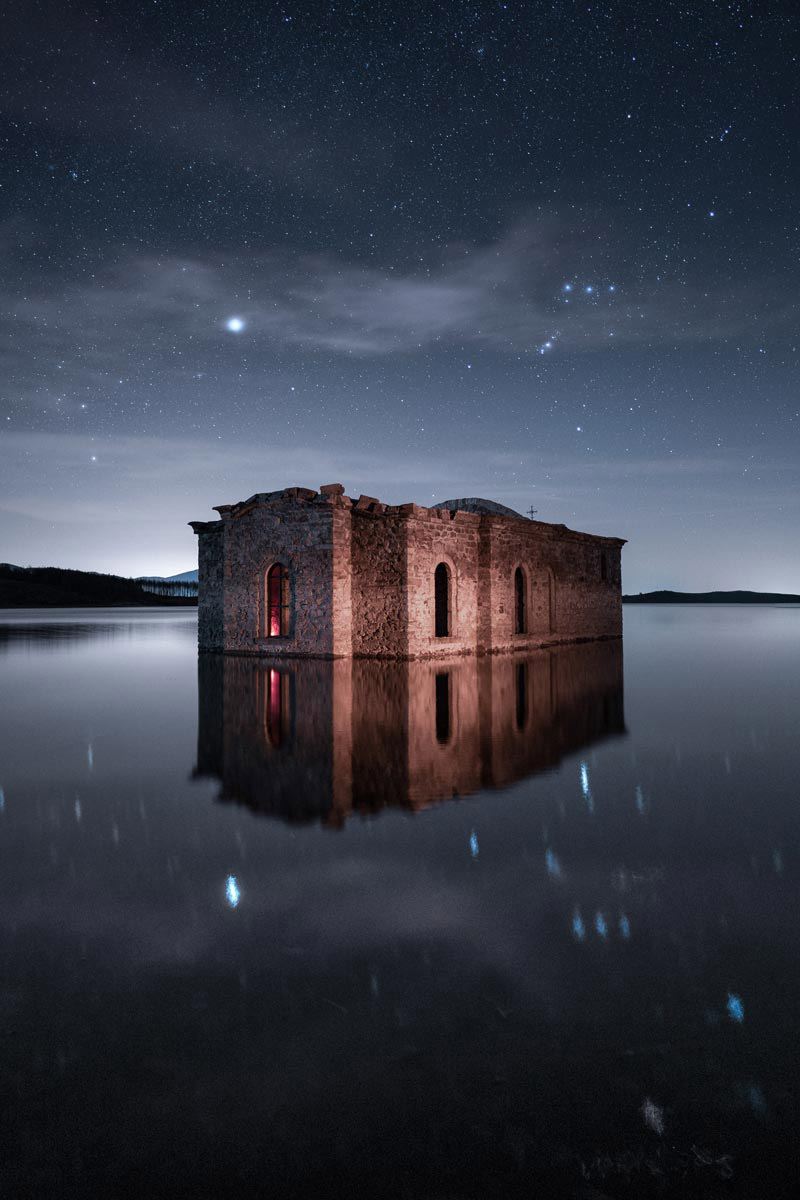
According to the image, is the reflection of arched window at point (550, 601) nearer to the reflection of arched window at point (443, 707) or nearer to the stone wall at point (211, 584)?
the reflection of arched window at point (443, 707)

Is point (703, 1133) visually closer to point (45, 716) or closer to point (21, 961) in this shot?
point (21, 961)

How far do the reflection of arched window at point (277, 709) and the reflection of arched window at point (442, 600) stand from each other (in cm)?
632

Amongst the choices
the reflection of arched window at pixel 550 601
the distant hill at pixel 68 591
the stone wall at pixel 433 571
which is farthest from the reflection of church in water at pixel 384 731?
the distant hill at pixel 68 591

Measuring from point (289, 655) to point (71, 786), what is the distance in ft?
44.5

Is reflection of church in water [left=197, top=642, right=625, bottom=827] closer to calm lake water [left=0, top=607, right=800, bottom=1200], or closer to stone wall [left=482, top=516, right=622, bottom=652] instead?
calm lake water [left=0, top=607, right=800, bottom=1200]

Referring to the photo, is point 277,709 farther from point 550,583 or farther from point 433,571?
point 550,583

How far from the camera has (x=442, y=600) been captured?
1980 centimetres

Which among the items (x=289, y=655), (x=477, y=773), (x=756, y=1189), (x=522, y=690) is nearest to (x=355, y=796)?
(x=477, y=773)

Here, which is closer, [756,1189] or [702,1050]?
[756,1189]

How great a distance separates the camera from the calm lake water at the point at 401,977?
5.82ft

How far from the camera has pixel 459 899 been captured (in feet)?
10.9

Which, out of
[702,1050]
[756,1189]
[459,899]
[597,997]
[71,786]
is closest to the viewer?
[756,1189]

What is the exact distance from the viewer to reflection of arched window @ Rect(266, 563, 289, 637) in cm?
2020

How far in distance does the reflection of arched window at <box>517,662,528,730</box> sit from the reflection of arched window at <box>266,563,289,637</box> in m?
7.57
